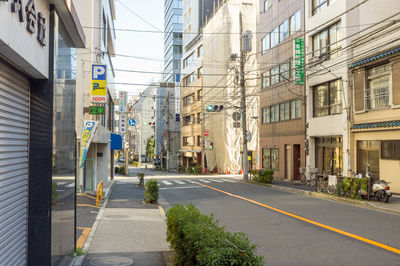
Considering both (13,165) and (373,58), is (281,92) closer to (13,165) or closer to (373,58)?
(373,58)

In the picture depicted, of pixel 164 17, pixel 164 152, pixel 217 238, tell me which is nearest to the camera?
pixel 217 238

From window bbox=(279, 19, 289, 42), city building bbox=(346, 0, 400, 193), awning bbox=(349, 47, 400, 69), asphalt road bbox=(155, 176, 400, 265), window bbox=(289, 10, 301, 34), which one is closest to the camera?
asphalt road bbox=(155, 176, 400, 265)

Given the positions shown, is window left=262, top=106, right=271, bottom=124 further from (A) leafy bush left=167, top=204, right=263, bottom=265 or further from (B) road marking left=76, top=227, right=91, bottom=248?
(A) leafy bush left=167, top=204, right=263, bottom=265

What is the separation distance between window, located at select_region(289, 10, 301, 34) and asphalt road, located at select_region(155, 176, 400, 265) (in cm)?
1669

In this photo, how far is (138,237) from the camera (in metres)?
10.4

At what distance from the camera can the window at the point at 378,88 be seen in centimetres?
2009

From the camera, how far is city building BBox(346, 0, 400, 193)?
19328mm

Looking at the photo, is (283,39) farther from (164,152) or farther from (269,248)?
(164,152)

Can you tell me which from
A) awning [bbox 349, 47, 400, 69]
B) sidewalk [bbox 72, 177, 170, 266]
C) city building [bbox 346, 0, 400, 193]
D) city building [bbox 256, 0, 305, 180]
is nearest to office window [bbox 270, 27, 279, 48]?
city building [bbox 256, 0, 305, 180]

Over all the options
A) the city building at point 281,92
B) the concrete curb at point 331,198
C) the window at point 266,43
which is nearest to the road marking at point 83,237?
the concrete curb at point 331,198

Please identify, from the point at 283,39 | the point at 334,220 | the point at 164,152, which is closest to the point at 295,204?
the point at 334,220

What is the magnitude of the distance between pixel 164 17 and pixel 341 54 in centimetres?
7771

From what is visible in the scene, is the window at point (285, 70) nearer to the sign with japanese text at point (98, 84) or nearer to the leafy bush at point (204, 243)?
the sign with japanese text at point (98, 84)

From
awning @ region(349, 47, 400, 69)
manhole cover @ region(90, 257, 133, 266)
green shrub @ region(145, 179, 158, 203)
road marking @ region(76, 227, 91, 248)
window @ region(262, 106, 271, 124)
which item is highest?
awning @ region(349, 47, 400, 69)
